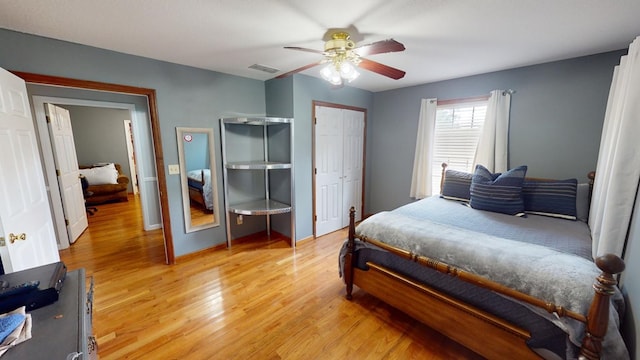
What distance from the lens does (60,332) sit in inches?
37.4

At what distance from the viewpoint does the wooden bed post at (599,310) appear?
1007mm

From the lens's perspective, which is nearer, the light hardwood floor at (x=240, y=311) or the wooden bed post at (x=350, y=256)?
the light hardwood floor at (x=240, y=311)

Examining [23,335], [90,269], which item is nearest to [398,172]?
[23,335]

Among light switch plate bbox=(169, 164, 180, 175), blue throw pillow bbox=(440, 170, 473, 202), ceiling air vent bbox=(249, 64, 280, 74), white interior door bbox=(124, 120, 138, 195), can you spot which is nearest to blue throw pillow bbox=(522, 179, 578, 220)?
blue throw pillow bbox=(440, 170, 473, 202)

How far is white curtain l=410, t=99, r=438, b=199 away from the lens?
3.55m

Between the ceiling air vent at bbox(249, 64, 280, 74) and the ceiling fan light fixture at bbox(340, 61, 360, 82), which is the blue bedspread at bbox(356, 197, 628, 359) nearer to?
the ceiling fan light fixture at bbox(340, 61, 360, 82)

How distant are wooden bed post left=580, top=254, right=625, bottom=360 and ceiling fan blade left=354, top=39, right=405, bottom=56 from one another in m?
1.49

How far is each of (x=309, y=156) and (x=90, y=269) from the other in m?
2.93

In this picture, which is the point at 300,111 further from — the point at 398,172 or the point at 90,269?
the point at 90,269

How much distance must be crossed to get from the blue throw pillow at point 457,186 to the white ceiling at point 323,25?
1.32m

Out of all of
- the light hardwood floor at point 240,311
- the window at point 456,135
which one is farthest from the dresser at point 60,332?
the window at point 456,135

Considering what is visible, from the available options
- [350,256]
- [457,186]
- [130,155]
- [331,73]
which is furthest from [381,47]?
[130,155]

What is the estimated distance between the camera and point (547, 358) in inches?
49.6

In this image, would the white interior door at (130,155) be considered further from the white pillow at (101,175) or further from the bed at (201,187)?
the bed at (201,187)
